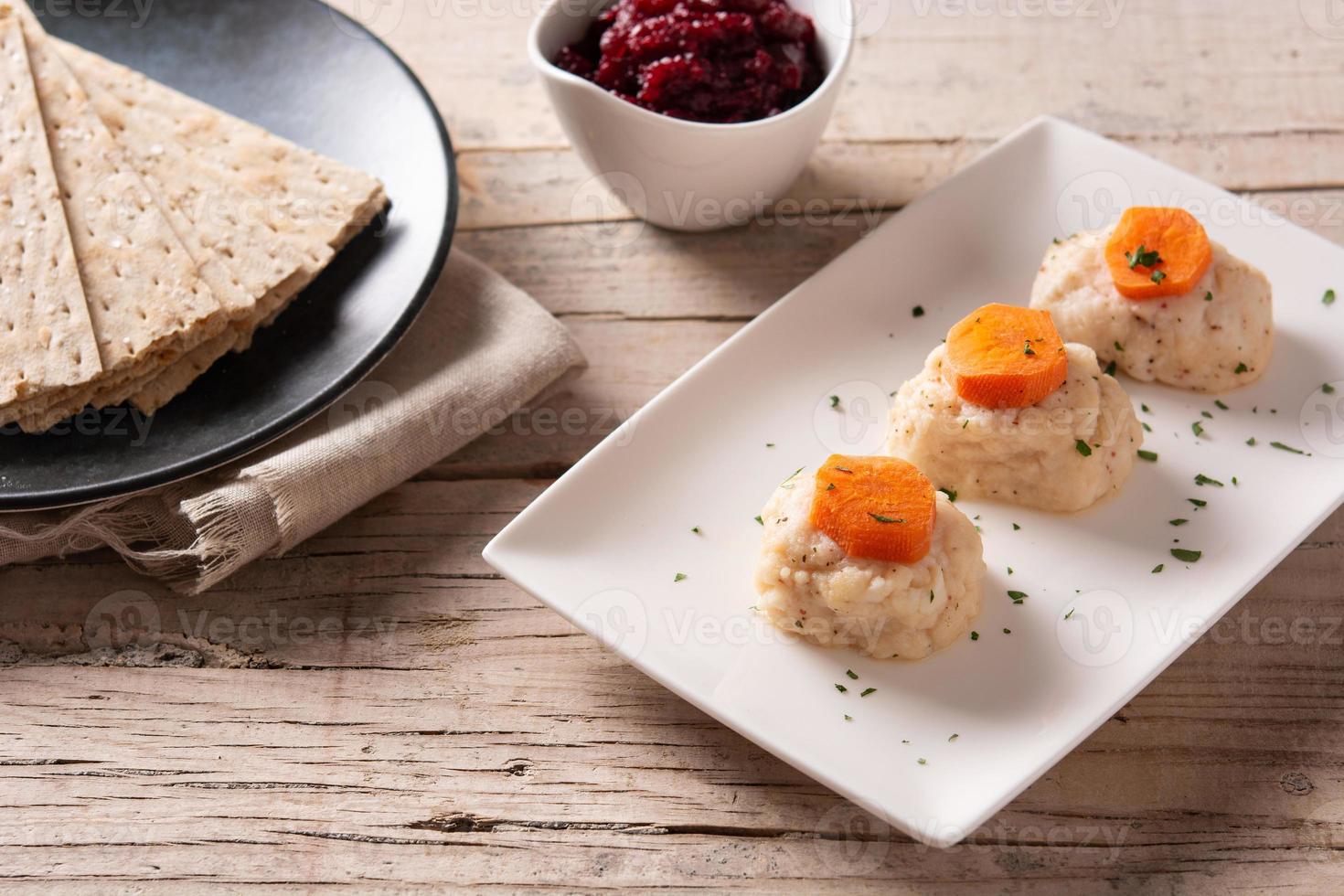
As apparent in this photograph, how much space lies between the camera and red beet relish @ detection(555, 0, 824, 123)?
3.40 meters

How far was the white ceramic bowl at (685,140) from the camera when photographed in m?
3.33

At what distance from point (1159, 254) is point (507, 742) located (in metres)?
2.08

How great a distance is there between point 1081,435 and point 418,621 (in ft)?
5.62

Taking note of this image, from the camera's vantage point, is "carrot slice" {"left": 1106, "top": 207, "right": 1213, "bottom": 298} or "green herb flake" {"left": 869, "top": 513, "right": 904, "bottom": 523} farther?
"carrot slice" {"left": 1106, "top": 207, "right": 1213, "bottom": 298}

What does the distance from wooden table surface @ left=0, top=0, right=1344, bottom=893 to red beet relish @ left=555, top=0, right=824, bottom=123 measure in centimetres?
59

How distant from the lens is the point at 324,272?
3426 millimetres

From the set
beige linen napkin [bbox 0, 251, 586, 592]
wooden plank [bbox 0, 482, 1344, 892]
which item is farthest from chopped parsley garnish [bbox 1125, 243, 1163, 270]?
beige linen napkin [bbox 0, 251, 586, 592]

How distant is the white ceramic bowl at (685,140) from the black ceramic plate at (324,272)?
0.45 m

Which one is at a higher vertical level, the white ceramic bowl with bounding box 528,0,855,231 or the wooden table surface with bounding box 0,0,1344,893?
the white ceramic bowl with bounding box 528,0,855,231

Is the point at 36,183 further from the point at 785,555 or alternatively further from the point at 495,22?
the point at 785,555

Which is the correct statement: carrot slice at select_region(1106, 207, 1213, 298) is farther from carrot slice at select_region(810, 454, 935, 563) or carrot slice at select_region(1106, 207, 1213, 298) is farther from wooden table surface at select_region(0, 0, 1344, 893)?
carrot slice at select_region(810, 454, 935, 563)

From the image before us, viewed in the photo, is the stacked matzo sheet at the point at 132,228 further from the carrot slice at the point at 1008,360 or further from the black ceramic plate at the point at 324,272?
the carrot slice at the point at 1008,360

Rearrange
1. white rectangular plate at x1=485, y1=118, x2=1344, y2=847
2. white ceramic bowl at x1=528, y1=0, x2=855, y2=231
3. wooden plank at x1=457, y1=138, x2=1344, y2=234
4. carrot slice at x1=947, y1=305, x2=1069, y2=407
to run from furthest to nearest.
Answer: wooden plank at x1=457, y1=138, x2=1344, y2=234 < white ceramic bowl at x1=528, y1=0, x2=855, y2=231 < carrot slice at x1=947, y1=305, x2=1069, y2=407 < white rectangular plate at x1=485, y1=118, x2=1344, y2=847

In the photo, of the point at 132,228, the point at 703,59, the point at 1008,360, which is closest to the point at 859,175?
the point at 703,59
